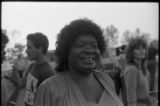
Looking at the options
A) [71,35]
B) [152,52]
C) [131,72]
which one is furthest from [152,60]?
[71,35]

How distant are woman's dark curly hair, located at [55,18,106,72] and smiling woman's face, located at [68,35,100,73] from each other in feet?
0.14

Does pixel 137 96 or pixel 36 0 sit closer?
pixel 36 0

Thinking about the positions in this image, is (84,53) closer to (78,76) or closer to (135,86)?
(78,76)

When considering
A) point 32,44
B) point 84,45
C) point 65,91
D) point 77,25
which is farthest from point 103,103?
point 32,44

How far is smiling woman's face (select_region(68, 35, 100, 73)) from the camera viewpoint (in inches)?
82.7

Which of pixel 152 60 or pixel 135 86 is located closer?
pixel 135 86

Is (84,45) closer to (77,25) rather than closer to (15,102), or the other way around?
(77,25)

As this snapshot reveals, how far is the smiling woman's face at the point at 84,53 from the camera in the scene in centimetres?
210

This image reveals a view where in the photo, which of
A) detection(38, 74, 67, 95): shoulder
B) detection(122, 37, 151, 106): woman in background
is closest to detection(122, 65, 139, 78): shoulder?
detection(122, 37, 151, 106): woman in background

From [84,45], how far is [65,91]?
34 centimetres

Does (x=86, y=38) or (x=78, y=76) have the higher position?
(x=86, y=38)

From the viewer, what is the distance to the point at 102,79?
228cm

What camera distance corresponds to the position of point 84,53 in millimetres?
2098

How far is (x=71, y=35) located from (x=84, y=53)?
0.57 feet
